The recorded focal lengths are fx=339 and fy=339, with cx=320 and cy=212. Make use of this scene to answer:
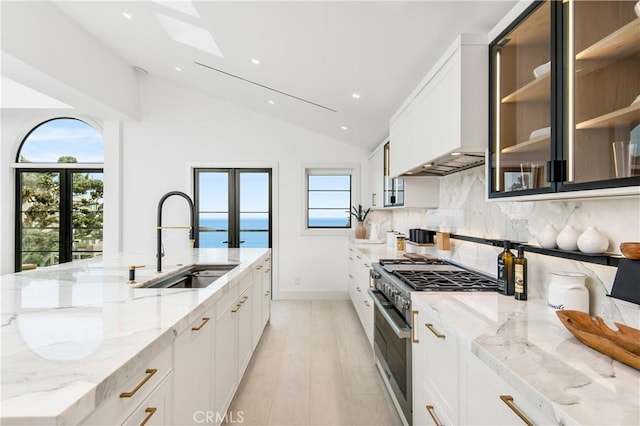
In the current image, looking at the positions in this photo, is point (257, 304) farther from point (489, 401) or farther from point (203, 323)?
point (489, 401)

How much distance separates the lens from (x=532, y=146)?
1420 millimetres

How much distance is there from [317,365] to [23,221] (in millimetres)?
5847

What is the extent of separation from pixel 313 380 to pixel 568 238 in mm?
2133

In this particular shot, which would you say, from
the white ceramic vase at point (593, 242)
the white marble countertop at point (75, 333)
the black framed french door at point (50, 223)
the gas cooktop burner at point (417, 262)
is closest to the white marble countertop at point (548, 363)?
the white ceramic vase at point (593, 242)

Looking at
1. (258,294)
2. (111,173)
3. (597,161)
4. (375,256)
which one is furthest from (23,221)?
(597,161)

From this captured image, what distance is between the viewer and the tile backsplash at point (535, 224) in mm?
1274

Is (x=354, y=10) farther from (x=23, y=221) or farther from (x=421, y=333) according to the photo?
(x=23, y=221)

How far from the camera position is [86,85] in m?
4.18

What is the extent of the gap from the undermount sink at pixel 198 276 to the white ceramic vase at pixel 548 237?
2.19m

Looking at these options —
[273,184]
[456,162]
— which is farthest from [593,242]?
[273,184]

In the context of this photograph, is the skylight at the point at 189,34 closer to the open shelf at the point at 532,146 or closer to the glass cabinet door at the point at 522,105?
the glass cabinet door at the point at 522,105

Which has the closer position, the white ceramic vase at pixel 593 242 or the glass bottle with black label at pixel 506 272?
the white ceramic vase at pixel 593 242

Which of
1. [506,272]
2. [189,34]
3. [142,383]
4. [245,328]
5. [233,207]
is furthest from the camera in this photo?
[233,207]

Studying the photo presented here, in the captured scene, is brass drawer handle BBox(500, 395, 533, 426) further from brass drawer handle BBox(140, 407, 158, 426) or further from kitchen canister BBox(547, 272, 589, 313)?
brass drawer handle BBox(140, 407, 158, 426)
